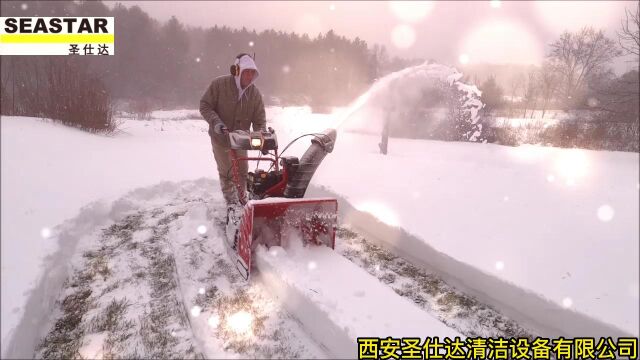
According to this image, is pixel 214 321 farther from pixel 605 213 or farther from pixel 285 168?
pixel 605 213

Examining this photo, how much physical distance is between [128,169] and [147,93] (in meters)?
45.1

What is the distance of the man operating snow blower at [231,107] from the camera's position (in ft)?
15.7

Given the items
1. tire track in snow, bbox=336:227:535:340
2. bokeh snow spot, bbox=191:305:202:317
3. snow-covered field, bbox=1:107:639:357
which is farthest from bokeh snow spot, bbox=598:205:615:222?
bokeh snow spot, bbox=191:305:202:317

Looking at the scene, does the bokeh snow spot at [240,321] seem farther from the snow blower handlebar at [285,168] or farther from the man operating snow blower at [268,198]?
the snow blower handlebar at [285,168]

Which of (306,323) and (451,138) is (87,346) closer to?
(306,323)

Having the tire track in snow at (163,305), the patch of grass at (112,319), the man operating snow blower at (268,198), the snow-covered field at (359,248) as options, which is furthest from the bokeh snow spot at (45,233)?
the man operating snow blower at (268,198)

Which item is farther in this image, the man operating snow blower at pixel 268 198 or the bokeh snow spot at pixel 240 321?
the man operating snow blower at pixel 268 198

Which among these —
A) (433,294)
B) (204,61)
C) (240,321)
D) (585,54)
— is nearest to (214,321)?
(240,321)

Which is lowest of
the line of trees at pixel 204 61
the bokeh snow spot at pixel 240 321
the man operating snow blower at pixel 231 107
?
the bokeh snow spot at pixel 240 321

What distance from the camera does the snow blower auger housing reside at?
12.3 feet

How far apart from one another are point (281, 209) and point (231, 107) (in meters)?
1.93

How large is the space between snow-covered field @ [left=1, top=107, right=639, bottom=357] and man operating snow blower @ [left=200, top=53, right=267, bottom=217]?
0.75 metres

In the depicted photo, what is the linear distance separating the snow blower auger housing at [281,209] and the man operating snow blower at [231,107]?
594mm

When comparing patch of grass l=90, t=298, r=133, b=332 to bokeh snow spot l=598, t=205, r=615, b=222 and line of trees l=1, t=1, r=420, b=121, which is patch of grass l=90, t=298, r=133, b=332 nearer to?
bokeh snow spot l=598, t=205, r=615, b=222
